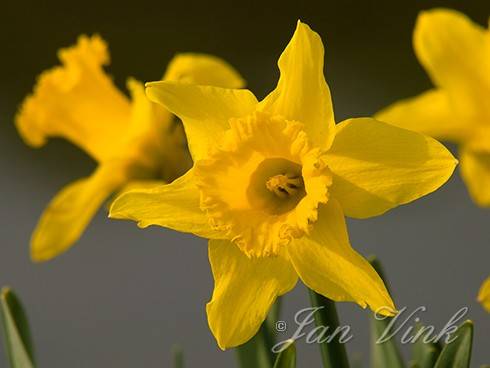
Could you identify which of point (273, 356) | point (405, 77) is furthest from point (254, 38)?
point (273, 356)

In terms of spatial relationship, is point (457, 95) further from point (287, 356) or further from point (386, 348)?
point (287, 356)

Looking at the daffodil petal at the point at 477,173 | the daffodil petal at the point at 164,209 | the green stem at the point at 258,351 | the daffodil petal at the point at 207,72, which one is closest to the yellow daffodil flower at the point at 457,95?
the daffodil petal at the point at 477,173

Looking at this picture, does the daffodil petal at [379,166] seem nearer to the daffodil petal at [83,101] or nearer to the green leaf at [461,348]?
the green leaf at [461,348]

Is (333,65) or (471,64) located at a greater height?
(333,65)

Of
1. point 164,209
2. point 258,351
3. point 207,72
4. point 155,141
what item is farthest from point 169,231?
point 164,209

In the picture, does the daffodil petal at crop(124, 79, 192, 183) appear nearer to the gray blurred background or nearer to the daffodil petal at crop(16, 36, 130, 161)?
the daffodil petal at crop(16, 36, 130, 161)

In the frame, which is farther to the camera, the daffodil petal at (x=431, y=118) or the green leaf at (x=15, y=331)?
the daffodil petal at (x=431, y=118)

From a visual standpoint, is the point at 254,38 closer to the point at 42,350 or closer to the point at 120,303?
the point at 120,303
